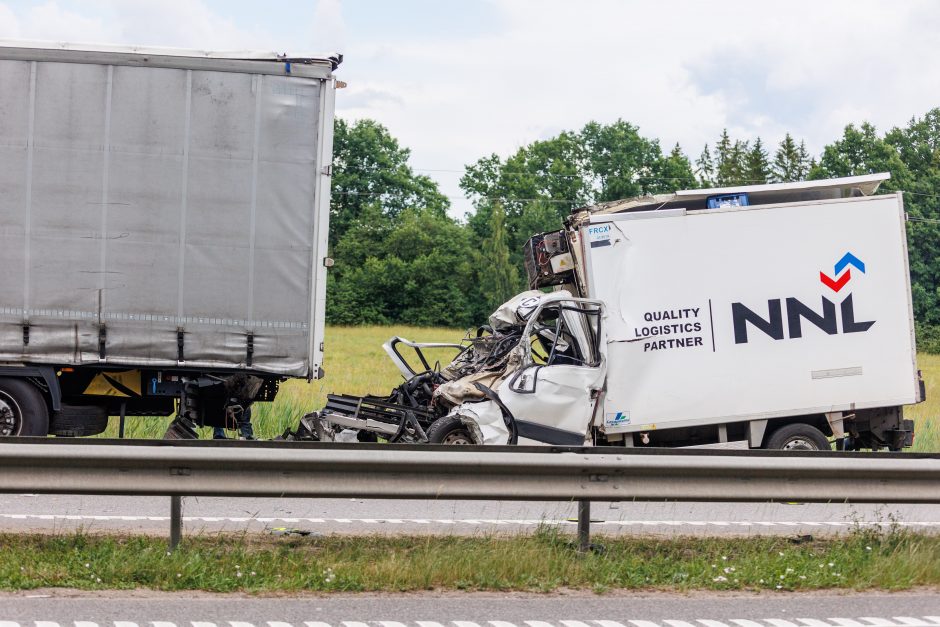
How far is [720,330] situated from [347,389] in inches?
503

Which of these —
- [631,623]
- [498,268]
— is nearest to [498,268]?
[498,268]

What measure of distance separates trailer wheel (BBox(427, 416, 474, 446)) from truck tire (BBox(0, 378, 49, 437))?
3716mm

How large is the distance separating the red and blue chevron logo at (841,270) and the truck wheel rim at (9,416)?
764 cm

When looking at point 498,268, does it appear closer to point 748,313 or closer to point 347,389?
point 347,389

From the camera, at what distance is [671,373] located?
34.9 feet

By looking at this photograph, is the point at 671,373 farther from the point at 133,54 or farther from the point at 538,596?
the point at 133,54

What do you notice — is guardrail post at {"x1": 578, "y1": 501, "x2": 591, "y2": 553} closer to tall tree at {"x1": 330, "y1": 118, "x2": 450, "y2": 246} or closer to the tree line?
the tree line

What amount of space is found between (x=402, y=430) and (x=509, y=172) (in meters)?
65.3

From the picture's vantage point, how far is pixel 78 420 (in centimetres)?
1117

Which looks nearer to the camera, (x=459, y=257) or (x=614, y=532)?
(x=614, y=532)

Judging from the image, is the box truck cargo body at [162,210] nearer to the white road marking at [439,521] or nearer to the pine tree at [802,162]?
the white road marking at [439,521]

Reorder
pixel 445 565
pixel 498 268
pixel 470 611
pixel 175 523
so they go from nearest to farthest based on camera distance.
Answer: pixel 470 611, pixel 445 565, pixel 175 523, pixel 498 268

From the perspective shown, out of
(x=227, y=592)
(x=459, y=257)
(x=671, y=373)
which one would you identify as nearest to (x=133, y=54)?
(x=671, y=373)

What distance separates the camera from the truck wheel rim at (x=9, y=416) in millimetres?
10686
